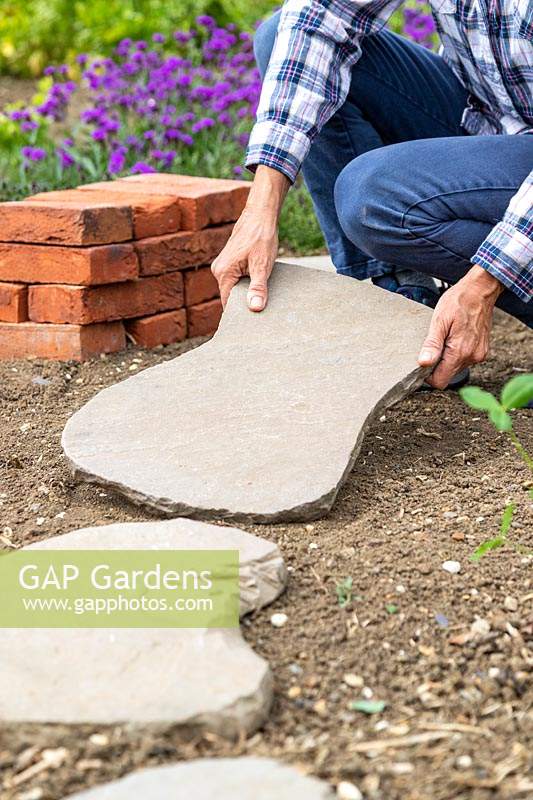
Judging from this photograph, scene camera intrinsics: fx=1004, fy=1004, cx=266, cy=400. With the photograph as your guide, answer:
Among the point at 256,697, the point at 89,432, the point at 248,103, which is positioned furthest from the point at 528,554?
the point at 248,103

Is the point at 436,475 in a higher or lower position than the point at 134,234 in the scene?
lower

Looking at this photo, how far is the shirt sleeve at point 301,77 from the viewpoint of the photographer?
2.62 meters

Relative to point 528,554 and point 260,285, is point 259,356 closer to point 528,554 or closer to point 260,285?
point 260,285

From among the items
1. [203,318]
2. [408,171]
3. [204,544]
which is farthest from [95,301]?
[204,544]

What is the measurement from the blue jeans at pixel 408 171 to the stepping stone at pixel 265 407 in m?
0.17

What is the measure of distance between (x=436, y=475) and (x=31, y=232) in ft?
4.72

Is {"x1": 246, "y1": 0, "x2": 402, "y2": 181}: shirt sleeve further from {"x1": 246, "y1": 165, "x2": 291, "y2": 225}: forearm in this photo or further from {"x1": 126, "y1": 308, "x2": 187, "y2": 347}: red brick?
{"x1": 126, "y1": 308, "x2": 187, "y2": 347}: red brick

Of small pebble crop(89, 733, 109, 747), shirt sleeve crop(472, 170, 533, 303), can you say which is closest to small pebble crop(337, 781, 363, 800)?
small pebble crop(89, 733, 109, 747)

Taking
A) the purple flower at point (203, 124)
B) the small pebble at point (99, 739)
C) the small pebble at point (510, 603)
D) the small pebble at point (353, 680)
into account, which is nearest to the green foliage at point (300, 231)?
the purple flower at point (203, 124)

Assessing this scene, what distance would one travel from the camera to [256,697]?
145 cm

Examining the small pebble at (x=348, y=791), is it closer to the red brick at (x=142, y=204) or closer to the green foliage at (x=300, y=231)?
the red brick at (x=142, y=204)

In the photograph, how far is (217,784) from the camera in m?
1.27

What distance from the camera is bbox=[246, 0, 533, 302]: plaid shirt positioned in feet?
8.48

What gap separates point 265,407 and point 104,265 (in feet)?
3.08
